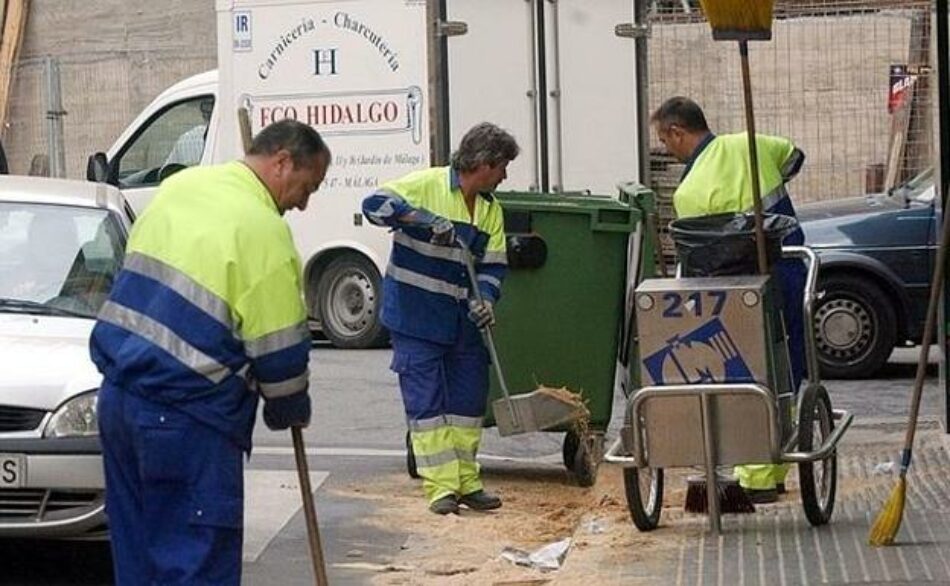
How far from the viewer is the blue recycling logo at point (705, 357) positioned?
8406 mm

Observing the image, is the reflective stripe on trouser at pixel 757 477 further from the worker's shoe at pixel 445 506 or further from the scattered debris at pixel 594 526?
the worker's shoe at pixel 445 506

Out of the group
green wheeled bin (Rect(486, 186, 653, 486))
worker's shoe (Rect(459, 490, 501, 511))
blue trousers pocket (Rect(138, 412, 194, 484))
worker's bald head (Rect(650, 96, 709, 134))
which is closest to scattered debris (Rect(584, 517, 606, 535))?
worker's shoe (Rect(459, 490, 501, 511))

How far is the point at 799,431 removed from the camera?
8531 mm

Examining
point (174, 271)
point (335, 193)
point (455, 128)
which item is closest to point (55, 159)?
point (335, 193)

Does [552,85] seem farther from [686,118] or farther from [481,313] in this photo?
[686,118]

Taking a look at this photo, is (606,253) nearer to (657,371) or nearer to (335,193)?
(657,371)

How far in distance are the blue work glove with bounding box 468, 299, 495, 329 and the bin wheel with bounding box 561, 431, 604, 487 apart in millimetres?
1102

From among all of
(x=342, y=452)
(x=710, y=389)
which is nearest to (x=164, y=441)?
(x=710, y=389)

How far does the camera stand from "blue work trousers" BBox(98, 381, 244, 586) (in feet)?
20.0

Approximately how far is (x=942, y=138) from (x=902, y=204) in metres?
3.94

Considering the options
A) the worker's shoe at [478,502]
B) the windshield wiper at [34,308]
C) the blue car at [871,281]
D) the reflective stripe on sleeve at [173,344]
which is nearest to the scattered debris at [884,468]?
the worker's shoe at [478,502]

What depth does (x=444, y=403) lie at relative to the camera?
10047 mm

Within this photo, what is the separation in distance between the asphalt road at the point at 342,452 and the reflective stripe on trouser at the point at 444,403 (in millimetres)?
445

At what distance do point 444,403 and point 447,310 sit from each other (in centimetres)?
43
